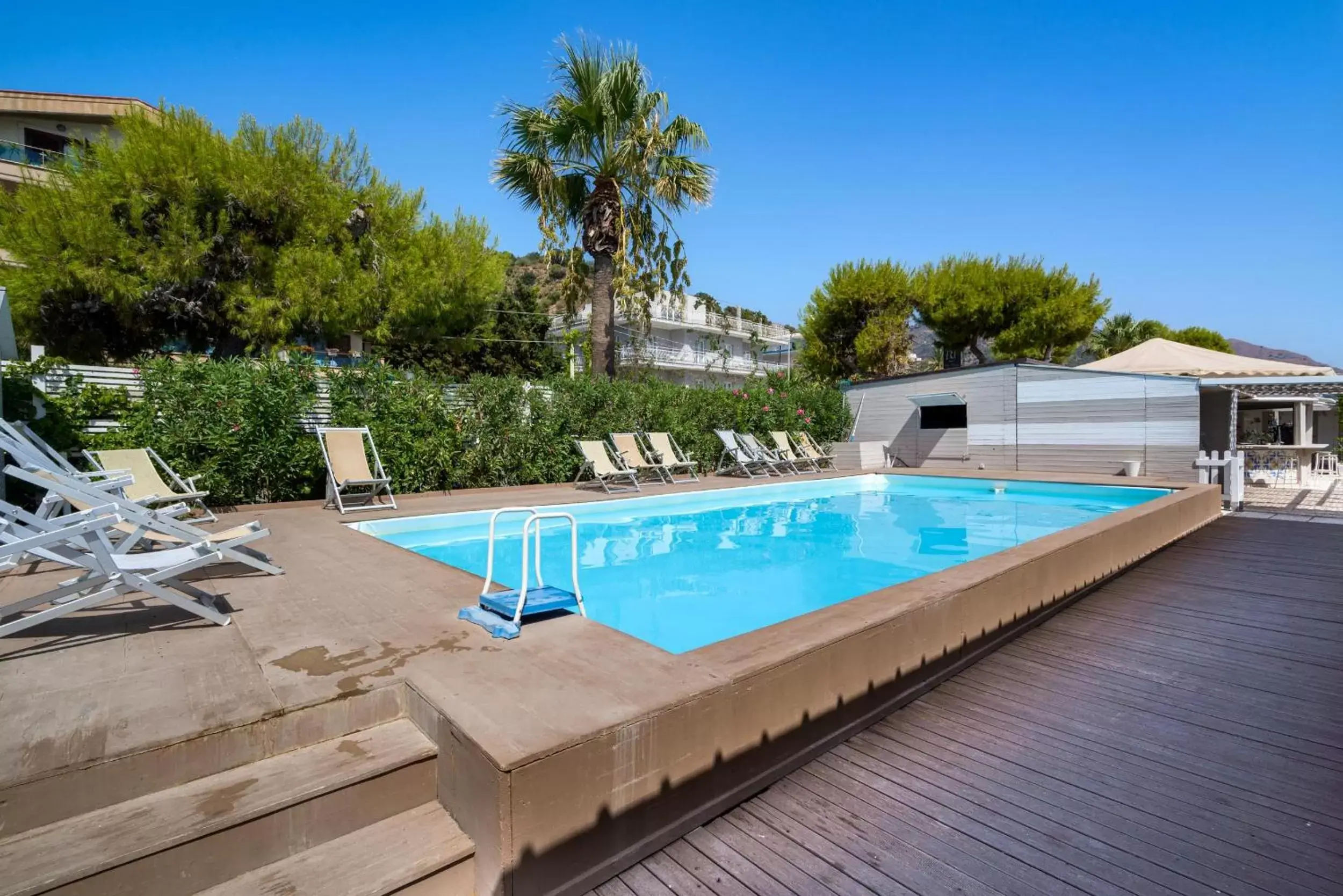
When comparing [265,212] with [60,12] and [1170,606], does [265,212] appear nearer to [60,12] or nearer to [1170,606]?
[60,12]

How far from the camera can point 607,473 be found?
31.4 feet

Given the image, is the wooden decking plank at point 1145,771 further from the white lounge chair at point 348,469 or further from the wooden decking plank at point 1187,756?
the white lounge chair at point 348,469

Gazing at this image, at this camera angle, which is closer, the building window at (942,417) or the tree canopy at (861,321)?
the building window at (942,417)

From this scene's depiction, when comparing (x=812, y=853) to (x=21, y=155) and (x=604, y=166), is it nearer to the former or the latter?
(x=604, y=166)

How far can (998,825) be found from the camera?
2109 millimetres

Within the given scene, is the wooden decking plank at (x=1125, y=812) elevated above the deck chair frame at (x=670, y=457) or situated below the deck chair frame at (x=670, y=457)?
below

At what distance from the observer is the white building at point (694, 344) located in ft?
102

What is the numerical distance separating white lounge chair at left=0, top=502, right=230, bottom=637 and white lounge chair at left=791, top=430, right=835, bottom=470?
38.8ft

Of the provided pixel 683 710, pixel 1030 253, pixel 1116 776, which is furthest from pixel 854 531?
pixel 1030 253

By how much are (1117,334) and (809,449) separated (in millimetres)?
28798

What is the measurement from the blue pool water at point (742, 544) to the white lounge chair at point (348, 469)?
931 mm

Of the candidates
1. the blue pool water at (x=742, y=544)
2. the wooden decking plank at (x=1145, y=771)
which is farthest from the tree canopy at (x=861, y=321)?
the wooden decking plank at (x=1145, y=771)

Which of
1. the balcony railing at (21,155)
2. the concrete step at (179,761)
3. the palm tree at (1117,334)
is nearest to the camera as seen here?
the concrete step at (179,761)

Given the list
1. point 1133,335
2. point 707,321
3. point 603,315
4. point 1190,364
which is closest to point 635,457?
point 603,315
